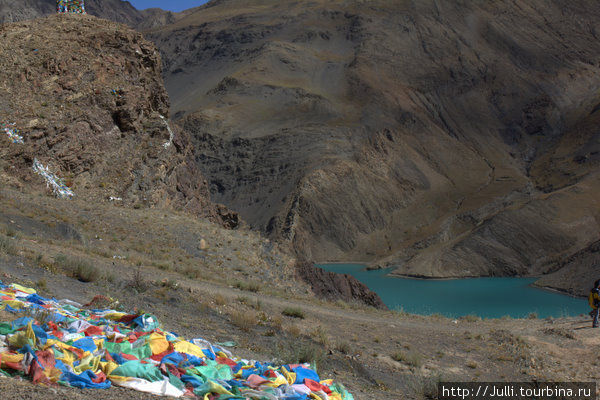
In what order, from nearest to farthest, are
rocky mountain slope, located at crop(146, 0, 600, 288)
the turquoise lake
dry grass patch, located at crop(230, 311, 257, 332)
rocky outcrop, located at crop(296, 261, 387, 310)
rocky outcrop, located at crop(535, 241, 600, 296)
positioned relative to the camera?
dry grass patch, located at crop(230, 311, 257, 332) → rocky outcrop, located at crop(296, 261, 387, 310) → the turquoise lake → rocky outcrop, located at crop(535, 241, 600, 296) → rocky mountain slope, located at crop(146, 0, 600, 288)

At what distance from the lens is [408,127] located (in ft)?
279

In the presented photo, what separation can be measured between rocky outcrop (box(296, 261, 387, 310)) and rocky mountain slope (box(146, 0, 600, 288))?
31.0 metres

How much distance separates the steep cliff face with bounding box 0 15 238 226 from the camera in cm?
1956

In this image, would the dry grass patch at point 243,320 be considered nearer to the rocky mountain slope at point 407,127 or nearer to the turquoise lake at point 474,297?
the turquoise lake at point 474,297

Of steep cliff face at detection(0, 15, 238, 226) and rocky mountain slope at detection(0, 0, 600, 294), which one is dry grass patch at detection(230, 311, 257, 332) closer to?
steep cliff face at detection(0, 15, 238, 226)

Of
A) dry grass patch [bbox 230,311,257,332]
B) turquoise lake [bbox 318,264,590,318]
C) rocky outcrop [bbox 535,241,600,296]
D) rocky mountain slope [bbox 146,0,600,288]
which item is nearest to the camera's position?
dry grass patch [bbox 230,311,257,332]

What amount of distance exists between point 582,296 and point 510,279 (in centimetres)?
1103

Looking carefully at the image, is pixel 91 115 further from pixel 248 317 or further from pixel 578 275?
pixel 578 275

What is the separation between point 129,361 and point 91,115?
709 inches

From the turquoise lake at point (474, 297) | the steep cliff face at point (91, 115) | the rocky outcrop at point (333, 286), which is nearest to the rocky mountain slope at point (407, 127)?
the turquoise lake at point (474, 297)

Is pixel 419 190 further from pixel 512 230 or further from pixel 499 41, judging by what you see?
pixel 499 41

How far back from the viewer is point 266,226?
66.9 meters

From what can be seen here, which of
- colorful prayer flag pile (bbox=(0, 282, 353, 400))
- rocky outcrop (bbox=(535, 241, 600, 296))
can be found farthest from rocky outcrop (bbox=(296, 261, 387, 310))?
rocky outcrop (bbox=(535, 241, 600, 296))

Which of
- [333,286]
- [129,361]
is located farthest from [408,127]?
[129,361]
